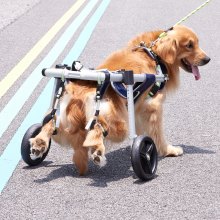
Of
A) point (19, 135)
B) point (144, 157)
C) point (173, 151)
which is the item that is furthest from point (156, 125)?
point (19, 135)

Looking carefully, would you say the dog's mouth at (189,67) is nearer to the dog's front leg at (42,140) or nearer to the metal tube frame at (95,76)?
the metal tube frame at (95,76)

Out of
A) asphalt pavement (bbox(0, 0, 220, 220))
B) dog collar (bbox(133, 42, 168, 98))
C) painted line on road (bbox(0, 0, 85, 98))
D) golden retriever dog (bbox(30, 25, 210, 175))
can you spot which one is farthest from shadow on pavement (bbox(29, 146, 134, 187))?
painted line on road (bbox(0, 0, 85, 98))

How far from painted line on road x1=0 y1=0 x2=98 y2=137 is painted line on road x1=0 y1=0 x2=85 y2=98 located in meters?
0.16

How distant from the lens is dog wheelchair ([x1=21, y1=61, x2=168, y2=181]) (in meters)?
4.47

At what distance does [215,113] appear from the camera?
20.8 feet

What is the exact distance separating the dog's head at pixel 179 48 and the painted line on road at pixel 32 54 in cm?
236

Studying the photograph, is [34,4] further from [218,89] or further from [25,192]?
[25,192]

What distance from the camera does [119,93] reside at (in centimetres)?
462

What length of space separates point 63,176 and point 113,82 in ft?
2.63

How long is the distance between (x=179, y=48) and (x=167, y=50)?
0.37 feet

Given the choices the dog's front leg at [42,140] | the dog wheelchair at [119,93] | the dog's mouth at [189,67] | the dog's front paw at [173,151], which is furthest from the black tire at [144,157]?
the dog's mouth at [189,67]

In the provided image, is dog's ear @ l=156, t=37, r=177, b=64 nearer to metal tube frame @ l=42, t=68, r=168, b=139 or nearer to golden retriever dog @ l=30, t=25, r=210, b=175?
golden retriever dog @ l=30, t=25, r=210, b=175

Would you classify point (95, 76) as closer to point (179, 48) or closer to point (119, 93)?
point (119, 93)

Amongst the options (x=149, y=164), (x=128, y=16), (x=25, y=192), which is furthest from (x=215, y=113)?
(x=128, y=16)
